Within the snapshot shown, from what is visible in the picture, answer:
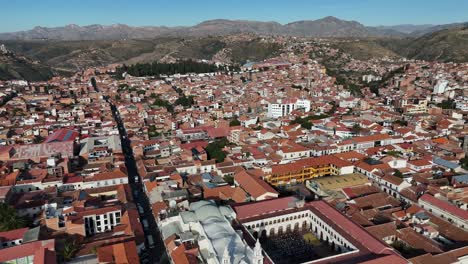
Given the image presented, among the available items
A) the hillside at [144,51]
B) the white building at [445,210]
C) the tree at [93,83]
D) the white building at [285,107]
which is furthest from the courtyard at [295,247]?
the hillside at [144,51]

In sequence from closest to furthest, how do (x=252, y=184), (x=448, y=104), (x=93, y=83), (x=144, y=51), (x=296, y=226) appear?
(x=296, y=226) → (x=252, y=184) → (x=448, y=104) → (x=93, y=83) → (x=144, y=51)

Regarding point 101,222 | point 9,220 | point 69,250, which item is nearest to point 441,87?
point 101,222

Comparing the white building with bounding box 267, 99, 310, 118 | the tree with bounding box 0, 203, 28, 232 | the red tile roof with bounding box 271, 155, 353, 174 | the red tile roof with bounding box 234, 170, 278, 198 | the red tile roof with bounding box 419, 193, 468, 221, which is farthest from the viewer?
the white building with bounding box 267, 99, 310, 118

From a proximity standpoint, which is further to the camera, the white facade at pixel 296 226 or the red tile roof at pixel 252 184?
the red tile roof at pixel 252 184

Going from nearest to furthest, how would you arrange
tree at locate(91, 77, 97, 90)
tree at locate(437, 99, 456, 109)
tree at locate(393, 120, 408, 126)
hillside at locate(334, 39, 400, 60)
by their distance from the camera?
tree at locate(393, 120, 408, 126) → tree at locate(437, 99, 456, 109) → tree at locate(91, 77, 97, 90) → hillside at locate(334, 39, 400, 60)

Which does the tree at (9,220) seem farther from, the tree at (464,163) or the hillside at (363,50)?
the hillside at (363,50)

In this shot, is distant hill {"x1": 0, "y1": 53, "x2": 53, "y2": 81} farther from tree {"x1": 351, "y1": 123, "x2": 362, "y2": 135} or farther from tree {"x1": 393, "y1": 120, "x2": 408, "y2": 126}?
tree {"x1": 393, "y1": 120, "x2": 408, "y2": 126}

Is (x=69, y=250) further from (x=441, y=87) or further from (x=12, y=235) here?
(x=441, y=87)

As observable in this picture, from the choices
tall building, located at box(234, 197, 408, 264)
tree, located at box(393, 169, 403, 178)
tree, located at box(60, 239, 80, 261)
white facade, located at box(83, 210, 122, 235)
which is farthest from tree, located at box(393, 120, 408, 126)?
tree, located at box(60, 239, 80, 261)

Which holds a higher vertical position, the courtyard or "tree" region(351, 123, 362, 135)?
"tree" region(351, 123, 362, 135)
